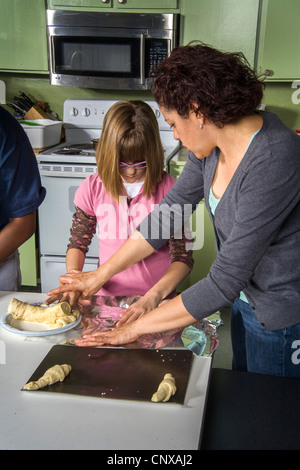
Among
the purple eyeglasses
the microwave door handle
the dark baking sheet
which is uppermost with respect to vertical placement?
the microwave door handle

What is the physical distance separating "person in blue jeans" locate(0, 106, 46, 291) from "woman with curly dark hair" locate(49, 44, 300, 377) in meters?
0.51

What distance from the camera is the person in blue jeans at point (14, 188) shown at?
1.43 metres

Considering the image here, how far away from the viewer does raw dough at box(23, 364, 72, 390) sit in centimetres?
95

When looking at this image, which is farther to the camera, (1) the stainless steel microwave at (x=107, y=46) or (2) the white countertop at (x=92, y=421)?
(1) the stainless steel microwave at (x=107, y=46)

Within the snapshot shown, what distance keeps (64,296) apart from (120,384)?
463 mm

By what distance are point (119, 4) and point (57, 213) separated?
1.35 metres

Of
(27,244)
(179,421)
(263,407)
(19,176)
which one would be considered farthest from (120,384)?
(27,244)

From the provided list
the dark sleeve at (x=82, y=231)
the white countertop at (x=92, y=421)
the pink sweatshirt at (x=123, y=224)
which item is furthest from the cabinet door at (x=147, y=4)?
the white countertop at (x=92, y=421)

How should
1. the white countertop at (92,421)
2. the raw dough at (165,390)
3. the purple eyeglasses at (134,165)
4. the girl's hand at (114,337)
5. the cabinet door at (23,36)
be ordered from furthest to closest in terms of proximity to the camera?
the cabinet door at (23,36) → the purple eyeglasses at (134,165) → the girl's hand at (114,337) → the raw dough at (165,390) → the white countertop at (92,421)

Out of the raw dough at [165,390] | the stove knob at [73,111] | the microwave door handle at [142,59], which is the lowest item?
the raw dough at [165,390]

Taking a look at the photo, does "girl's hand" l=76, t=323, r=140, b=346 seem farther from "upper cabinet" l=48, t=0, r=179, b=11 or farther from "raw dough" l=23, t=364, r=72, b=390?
"upper cabinet" l=48, t=0, r=179, b=11

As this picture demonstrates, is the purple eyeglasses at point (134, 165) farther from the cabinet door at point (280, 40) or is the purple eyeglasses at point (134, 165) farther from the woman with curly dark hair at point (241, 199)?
the cabinet door at point (280, 40)

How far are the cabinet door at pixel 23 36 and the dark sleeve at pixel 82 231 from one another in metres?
1.83

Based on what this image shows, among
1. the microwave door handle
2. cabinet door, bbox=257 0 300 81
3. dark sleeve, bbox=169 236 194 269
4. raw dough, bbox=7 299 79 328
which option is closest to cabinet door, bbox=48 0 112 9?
the microwave door handle
